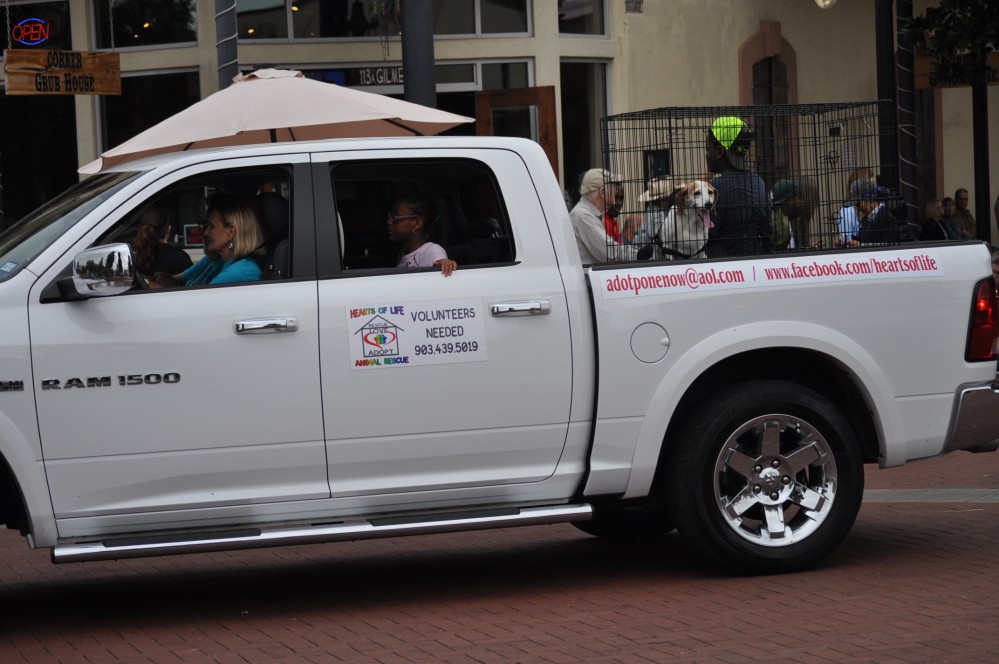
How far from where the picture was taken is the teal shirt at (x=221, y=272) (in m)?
6.11

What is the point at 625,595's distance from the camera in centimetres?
640

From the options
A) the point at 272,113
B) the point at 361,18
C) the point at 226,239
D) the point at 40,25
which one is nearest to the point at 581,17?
the point at 361,18

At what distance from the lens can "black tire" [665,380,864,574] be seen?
21.0ft

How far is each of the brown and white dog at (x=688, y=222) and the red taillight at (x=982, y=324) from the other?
130 centimetres

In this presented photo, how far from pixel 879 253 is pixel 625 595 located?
1.96m

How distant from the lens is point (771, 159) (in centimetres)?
711

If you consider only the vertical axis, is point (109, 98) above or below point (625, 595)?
above

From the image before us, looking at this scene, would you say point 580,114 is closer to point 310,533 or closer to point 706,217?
point 706,217

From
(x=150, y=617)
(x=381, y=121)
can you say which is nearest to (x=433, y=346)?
(x=150, y=617)

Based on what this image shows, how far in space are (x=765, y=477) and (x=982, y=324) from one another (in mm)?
1291

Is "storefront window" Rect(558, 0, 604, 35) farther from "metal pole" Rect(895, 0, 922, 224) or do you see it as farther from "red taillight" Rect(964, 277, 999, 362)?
"red taillight" Rect(964, 277, 999, 362)

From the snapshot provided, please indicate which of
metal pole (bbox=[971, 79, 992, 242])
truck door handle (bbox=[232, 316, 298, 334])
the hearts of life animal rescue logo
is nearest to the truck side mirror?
truck door handle (bbox=[232, 316, 298, 334])

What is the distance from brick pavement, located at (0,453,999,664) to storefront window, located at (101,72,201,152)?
8281 millimetres

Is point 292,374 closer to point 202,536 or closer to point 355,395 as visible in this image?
point 355,395
